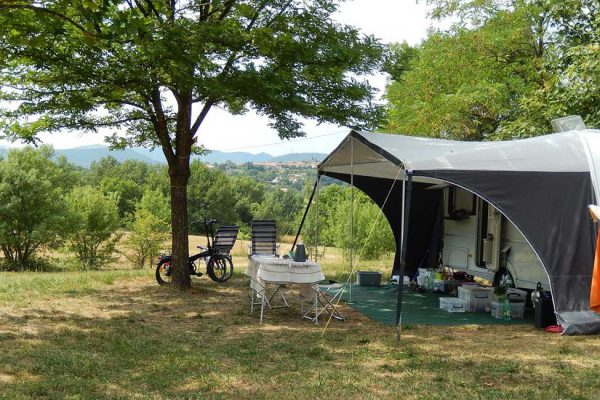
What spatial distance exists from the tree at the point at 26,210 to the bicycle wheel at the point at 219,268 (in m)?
12.4

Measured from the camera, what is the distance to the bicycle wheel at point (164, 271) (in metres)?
9.39

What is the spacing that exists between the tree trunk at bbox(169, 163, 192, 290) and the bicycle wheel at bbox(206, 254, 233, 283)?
37.9 inches

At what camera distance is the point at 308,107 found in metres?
8.04

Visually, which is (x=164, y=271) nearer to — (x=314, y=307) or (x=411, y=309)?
(x=314, y=307)

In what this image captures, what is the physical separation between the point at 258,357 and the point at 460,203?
571 cm

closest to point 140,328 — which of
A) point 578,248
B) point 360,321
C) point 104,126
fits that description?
point 360,321

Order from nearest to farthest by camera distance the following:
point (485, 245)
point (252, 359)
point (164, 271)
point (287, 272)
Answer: point (252, 359)
point (287, 272)
point (485, 245)
point (164, 271)

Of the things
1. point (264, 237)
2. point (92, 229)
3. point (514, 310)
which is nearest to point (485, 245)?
point (514, 310)

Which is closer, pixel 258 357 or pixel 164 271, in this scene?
pixel 258 357

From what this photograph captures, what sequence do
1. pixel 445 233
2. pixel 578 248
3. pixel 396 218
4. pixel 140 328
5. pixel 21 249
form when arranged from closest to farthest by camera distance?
pixel 140 328 → pixel 578 248 → pixel 445 233 → pixel 396 218 → pixel 21 249

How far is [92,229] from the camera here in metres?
23.0

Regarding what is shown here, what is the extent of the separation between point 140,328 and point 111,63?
3186 millimetres

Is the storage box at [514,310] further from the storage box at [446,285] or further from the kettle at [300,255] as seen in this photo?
the kettle at [300,255]

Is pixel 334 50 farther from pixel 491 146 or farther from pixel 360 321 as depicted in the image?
pixel 360 321
